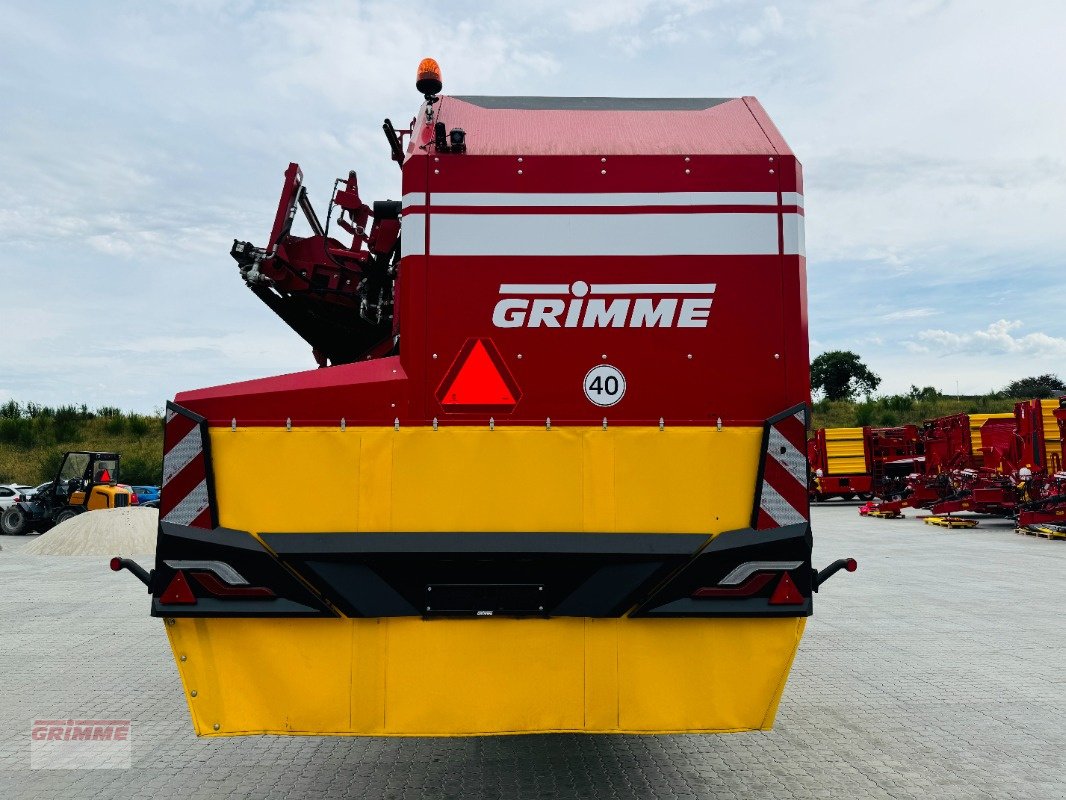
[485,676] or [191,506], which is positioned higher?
[191,506]

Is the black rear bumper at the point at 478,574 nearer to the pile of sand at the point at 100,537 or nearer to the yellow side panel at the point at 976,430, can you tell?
the pile of sand at the point at 100,537

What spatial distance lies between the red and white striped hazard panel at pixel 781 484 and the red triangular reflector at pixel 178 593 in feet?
6.92

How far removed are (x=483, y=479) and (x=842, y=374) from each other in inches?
2670

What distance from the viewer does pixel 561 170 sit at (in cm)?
302

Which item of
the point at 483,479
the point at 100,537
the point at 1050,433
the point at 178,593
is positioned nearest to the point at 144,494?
the point at 100,537

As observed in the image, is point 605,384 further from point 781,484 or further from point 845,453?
point 845,453

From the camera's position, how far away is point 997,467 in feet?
61.1

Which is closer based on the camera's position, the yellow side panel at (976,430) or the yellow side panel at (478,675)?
the yellow side panel at (478,675)

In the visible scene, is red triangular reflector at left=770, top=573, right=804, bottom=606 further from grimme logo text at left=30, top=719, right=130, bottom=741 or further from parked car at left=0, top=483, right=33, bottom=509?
parked car at left=0, top=483, right=33, bottom=509

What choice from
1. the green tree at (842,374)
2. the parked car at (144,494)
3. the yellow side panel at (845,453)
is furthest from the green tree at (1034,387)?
the parked car at (144,494)

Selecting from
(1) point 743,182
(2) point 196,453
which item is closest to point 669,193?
(1) point 743,182

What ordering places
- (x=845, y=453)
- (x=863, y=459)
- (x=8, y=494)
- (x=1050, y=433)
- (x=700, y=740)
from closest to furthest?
(x=700, y=740) → (x=1050, y=433) → (x=8, y=494) → (x=863, y=459) → (x=845, y=453)

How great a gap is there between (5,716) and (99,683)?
0.73 m

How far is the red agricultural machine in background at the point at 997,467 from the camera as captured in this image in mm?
16188
